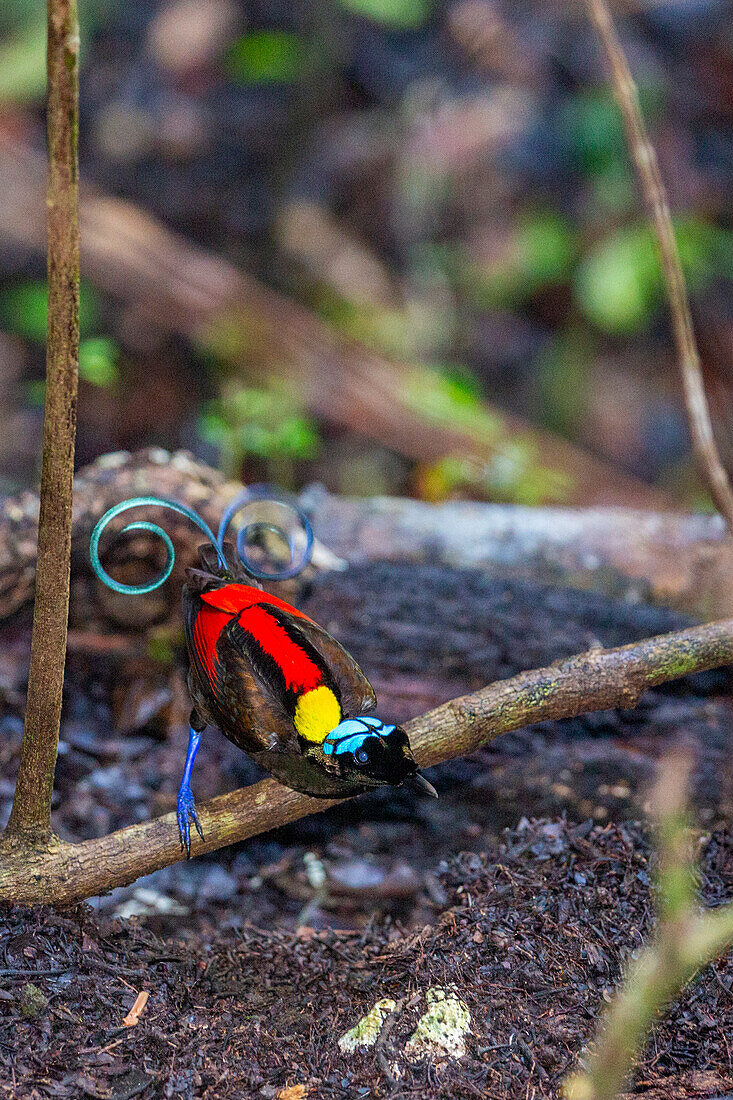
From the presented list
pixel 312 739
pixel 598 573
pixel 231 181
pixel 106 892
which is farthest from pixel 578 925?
pixel 231 181

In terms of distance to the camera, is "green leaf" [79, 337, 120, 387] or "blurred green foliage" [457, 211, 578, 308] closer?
"green leaf" [79, 337, 120, 387]

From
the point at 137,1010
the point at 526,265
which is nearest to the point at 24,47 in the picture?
the point at 526,265

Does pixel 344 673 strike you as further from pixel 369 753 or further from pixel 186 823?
pixel 186 823

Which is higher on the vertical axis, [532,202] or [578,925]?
[532,202]

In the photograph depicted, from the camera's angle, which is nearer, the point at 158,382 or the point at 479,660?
the point at 479,660

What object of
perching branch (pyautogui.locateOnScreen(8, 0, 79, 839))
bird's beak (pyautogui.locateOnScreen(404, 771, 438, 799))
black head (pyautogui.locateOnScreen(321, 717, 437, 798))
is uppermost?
perching branch (pyautogui.locateOnScreen(8, 0, 79, 839))

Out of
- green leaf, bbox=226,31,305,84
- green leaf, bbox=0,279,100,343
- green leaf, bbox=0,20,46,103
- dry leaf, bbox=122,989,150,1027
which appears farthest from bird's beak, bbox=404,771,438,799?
green leaf, bbox=226,31,305,84

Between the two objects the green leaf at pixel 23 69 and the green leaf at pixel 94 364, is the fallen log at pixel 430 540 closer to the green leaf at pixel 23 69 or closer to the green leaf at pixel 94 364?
the green leaf at pixel 94 364

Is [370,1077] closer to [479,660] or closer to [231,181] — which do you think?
[479,660]

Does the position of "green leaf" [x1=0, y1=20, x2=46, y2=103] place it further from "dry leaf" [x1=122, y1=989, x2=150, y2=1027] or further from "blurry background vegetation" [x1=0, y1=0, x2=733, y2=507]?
"dry leaf" [x1=122, y1=989, x2=150, y2=1027]
